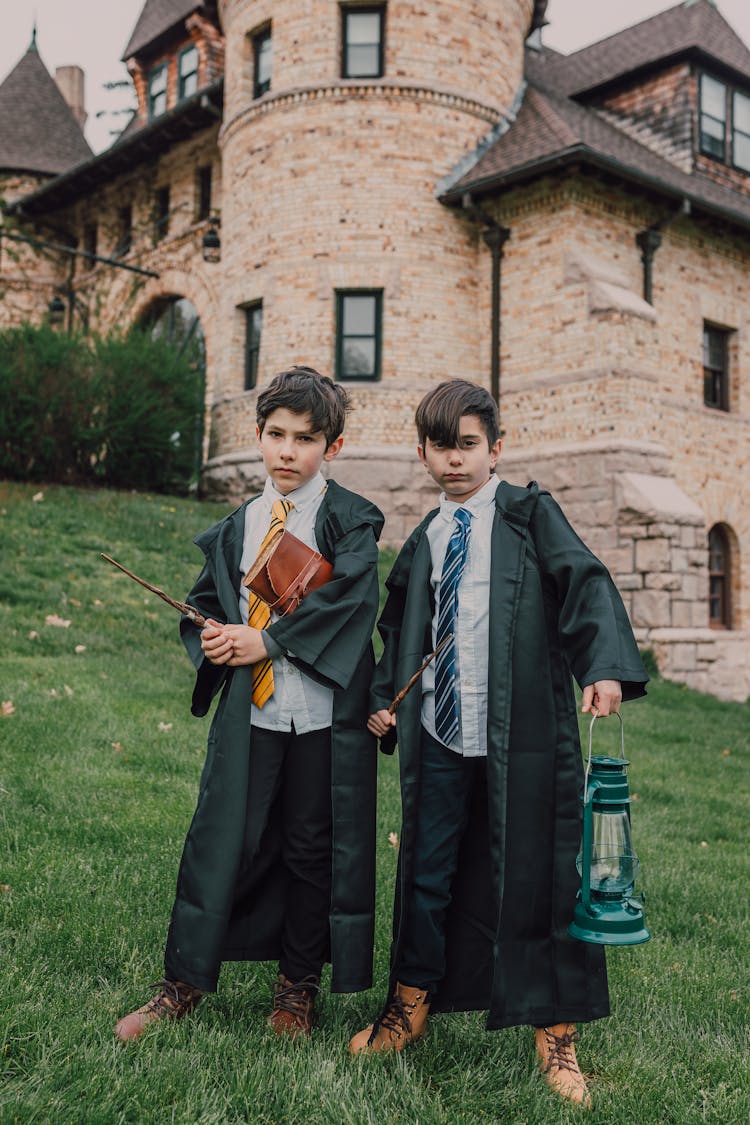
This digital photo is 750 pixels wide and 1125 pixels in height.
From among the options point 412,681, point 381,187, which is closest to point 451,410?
point 412,681

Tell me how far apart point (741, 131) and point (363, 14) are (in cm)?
699

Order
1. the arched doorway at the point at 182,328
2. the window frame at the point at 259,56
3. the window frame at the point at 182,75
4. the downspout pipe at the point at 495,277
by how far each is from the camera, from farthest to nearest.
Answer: the window frame at the point at 182,75 < the arched doorway at the point at 182,328 < the window frame at the point at 259,56 < the downspout pipe at the point at 495,277

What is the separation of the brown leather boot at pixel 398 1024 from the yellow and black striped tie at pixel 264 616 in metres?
0.94

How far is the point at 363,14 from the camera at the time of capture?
1470 cm

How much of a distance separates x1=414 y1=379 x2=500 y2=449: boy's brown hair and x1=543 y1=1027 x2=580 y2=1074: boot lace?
1693 mm

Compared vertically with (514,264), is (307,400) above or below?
below

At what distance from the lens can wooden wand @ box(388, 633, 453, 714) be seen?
2.72m

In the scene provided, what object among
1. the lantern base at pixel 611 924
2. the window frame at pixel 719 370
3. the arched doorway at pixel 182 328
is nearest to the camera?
the lantern base at pixel 611 924

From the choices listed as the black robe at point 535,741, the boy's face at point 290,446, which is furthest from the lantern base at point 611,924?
the boy's face at point 290,446

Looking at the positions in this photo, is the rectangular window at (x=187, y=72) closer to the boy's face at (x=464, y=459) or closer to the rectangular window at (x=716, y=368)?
the rectangular window at (x=716, y=368)

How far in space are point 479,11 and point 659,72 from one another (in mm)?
3597

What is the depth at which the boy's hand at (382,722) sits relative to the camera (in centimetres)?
283

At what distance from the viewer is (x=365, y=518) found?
9.84ft

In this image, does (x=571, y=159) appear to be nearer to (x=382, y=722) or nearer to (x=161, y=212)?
(x=161, y=212)
